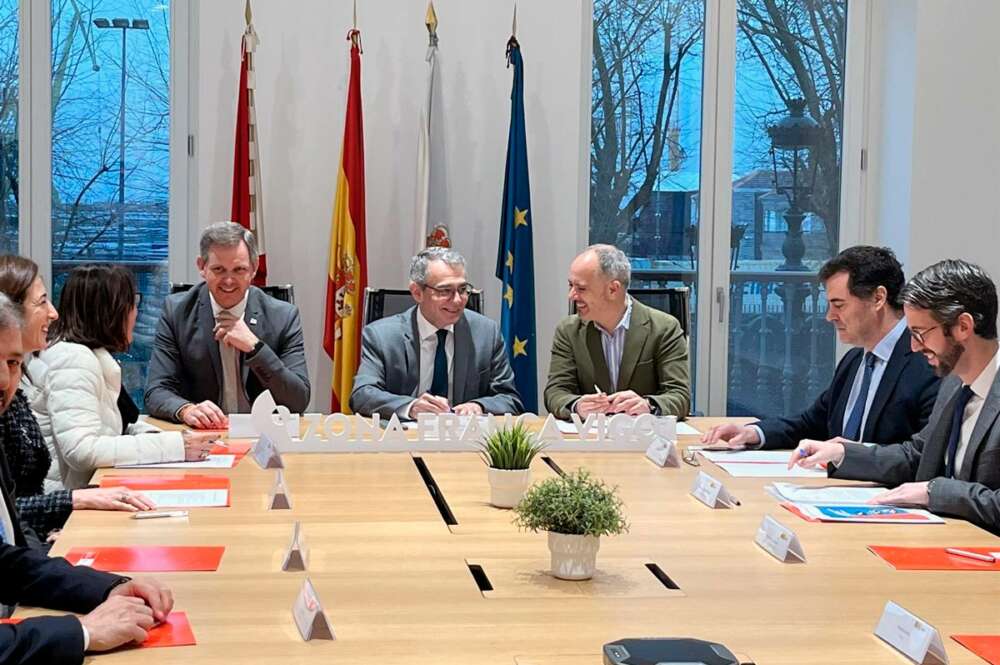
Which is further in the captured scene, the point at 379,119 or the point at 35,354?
the point at 379,119

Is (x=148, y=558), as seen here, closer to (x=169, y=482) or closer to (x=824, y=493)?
(x=169, y=482)

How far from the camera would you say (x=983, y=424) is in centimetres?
324

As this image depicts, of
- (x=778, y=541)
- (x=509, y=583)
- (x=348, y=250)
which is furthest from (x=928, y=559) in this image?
(x=348, y=250)

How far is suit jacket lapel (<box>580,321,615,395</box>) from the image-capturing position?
5.10m

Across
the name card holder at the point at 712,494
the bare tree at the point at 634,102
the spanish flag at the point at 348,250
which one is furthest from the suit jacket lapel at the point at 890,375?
the bare tree at the point at 634,102

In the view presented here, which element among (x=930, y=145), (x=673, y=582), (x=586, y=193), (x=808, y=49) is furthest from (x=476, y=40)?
(x=673, y=582)

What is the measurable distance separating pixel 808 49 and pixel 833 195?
843mm

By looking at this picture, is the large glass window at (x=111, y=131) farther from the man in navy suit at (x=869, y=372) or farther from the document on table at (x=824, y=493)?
the document on table at (x=824, y=493)

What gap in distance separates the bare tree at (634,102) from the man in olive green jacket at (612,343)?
1943mm

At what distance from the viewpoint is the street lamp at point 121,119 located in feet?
22.0

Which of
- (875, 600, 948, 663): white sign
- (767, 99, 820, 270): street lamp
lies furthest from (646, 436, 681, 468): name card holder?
(767, 99, 820, 270): street lamp

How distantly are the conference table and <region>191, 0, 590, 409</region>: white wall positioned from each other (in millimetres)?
3047

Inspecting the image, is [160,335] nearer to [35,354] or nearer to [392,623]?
[35,354]

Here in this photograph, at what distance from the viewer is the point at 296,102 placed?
21.0 feet
